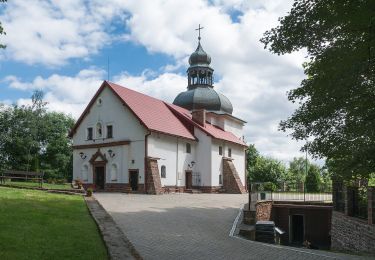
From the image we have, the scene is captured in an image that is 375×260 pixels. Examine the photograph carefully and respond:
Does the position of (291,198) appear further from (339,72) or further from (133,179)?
(339,72)

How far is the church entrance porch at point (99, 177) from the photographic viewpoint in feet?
117

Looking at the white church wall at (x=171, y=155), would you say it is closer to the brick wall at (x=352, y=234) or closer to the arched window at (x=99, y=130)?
the arched window at (x=99, y=130)

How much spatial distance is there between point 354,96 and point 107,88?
2610cm

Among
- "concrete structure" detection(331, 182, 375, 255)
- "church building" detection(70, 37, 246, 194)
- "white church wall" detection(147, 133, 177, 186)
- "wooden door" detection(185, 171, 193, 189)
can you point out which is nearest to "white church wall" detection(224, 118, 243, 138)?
"church building" detection(70, 37, 246, 194)

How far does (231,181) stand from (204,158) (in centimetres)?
367

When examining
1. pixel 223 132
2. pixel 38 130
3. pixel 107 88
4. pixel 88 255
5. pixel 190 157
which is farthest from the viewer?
pixel 38 130

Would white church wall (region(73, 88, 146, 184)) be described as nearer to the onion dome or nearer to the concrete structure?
the onion dome

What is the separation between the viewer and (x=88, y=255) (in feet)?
28.6

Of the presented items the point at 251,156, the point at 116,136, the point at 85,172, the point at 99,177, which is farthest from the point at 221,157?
the point at 251,156

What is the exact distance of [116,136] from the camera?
3509 centimetres

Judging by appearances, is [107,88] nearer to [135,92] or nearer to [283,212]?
[135,92]

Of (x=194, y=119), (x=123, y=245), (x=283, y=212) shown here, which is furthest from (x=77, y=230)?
(x=194, y=119)

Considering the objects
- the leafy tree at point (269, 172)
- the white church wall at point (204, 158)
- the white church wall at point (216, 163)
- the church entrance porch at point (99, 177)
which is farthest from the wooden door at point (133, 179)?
the leafy tree at point (269, 172)

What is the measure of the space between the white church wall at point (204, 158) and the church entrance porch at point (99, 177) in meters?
8.61
